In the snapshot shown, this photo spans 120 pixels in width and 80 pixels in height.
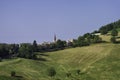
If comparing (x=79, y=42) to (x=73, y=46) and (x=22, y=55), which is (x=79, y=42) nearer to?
(x=73, y=46)

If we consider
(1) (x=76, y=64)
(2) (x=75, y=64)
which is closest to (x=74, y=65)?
(2) (x=75, y=64)

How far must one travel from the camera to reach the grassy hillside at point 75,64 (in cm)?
13100

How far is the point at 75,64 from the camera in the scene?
501ft

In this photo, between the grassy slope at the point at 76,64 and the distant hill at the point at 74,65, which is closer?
the distant hill at the point at 74,65

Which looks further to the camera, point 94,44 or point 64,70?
point 94,44

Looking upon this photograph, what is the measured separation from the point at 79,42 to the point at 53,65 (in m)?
48.9

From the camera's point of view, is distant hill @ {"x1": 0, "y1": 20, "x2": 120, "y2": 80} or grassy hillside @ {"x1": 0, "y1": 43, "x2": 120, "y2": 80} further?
grassy hillside @ {"x1": 0, "y1": 43, "x2": 120, "y2": 80}

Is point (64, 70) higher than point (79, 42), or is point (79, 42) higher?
point (79, 42)

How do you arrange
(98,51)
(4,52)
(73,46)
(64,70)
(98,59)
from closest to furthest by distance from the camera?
(64,70)
(98,59)
(98,51)
(4,52)
(73,46)

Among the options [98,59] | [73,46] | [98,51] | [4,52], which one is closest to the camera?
[98,59]

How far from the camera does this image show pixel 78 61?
516ft

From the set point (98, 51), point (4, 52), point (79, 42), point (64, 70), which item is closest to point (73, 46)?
point (79, 42)

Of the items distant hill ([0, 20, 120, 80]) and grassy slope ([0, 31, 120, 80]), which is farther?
grassy slope ([0, 31, 120, 80])

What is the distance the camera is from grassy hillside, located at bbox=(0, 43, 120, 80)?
131 m
